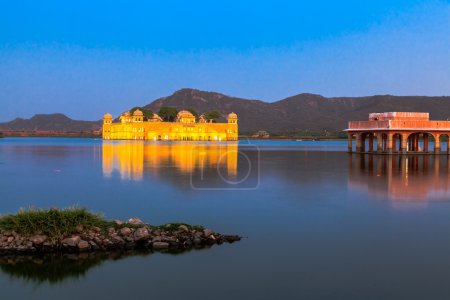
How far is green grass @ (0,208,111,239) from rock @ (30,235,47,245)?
137mm

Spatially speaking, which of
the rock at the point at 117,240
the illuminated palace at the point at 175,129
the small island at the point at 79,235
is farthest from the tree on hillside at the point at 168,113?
the rock at the point at 117,240

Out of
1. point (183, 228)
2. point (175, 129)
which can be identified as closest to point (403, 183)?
A: point (183, 228)

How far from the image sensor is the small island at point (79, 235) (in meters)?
10.4

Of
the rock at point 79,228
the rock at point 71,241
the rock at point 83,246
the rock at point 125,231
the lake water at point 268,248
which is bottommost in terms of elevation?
the lake water at point 268,248

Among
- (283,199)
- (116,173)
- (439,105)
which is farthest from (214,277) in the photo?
(439,105)

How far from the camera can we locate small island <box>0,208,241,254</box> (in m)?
10.4

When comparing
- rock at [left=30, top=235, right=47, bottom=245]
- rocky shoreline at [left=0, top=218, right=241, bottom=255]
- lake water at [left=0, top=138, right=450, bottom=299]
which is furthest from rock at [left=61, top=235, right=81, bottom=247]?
lake water at [left=0, top=138, right=450, bottom=299]

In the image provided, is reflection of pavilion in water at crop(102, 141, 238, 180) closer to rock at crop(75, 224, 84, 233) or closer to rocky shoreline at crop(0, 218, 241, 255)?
rocky shoreline at crop(0, 218, 241, 255)

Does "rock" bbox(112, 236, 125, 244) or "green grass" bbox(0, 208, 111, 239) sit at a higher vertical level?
"green grass" bbox(0, 208, 111, 239)

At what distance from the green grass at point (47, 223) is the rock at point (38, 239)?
0.45 feet

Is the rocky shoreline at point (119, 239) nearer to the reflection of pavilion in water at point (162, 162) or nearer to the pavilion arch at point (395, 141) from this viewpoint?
the reflection of pavilion in water at point (162, 162)

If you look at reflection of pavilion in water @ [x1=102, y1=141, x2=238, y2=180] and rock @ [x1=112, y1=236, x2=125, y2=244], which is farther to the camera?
reflection of pavilion in water @ [x1=102, y1=141, x2=238, y2=180]

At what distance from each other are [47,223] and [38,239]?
1.26 ft

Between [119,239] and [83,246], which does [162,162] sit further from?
[83,246]
